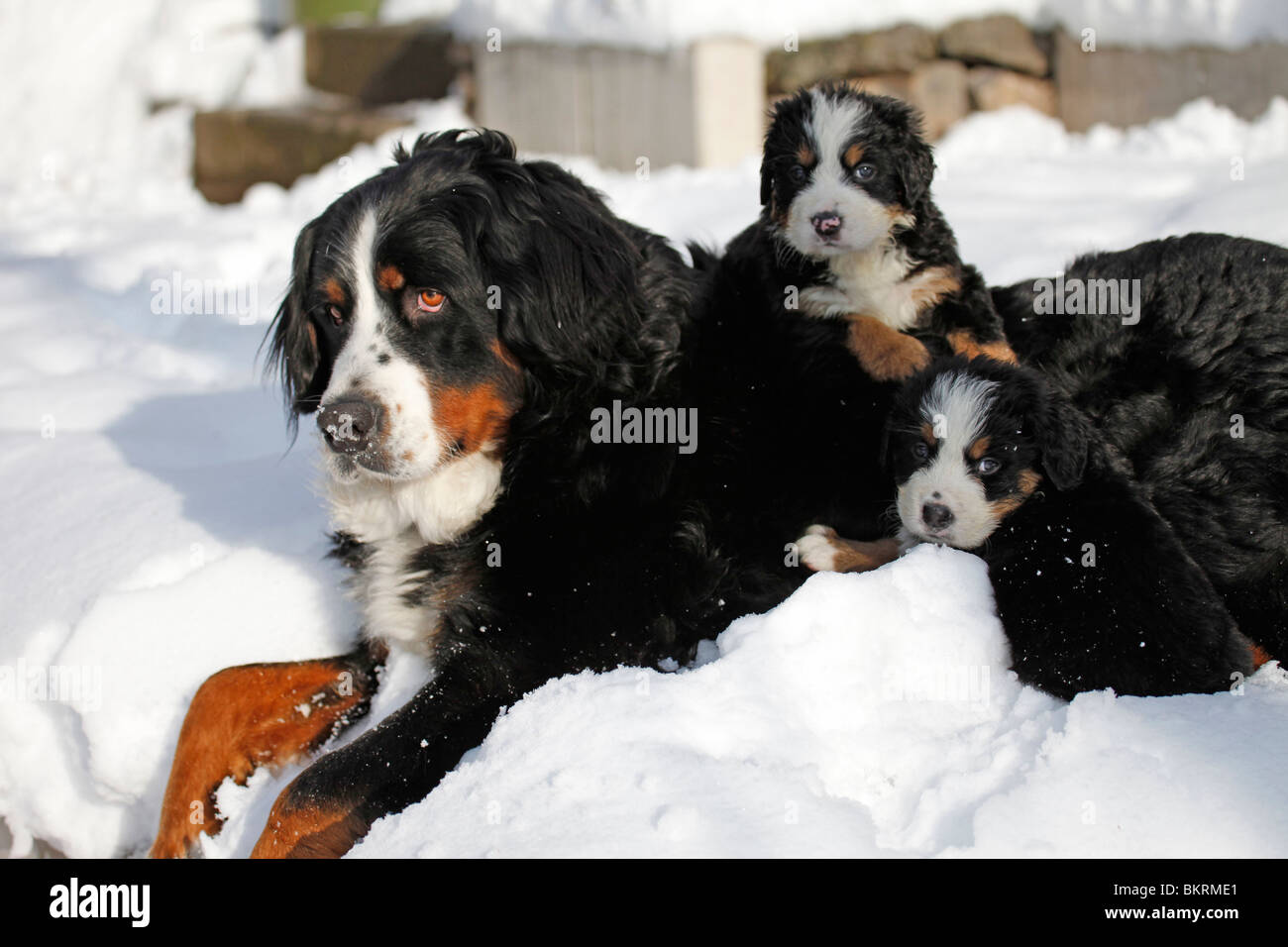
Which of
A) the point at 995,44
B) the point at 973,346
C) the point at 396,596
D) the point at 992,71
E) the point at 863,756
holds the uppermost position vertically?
the point at 995,44

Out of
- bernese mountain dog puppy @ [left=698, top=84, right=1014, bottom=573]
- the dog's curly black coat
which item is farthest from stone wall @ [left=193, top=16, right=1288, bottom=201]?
the dog's curly black coat

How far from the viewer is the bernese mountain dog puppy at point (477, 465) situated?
9.64ft

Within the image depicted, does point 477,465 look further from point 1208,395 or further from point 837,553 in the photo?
point 1208,395

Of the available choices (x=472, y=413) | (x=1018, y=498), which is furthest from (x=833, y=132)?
(x=472, y=413)

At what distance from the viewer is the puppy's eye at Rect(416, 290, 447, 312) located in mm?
3061

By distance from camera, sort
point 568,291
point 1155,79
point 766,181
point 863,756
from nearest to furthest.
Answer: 1. point 863,756
2. point 568,291
3. point 766,181
4. point 1155,79

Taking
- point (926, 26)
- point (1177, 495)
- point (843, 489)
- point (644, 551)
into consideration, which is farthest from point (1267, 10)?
point (644, 551)

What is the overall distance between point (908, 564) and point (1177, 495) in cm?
94

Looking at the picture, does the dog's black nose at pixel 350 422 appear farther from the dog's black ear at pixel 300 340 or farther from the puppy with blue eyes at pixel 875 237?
the puppy with blue eyes at pixel 875 237

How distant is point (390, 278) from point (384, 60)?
7.27 metres

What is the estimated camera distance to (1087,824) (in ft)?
7.35

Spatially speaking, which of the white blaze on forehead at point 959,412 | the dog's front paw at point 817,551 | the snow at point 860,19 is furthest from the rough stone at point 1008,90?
the dog's front paw at point 817,551

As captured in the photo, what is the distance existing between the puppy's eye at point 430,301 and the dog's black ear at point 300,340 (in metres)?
0.42

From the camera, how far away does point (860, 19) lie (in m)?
7.83
